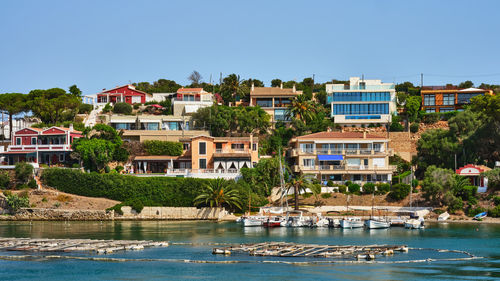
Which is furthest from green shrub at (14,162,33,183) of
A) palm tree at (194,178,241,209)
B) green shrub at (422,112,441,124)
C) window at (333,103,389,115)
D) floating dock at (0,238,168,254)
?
green shrub at (422,112,441,124)

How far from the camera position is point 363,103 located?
342ft

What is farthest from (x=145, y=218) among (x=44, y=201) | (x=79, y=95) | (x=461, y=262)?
(x=79, y=95)

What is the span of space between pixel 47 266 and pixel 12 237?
53.5 feet

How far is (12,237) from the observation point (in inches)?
2504

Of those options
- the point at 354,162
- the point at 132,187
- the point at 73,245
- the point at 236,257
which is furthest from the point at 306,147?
the point at 73,245

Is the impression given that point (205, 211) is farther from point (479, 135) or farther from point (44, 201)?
point (479, 135)

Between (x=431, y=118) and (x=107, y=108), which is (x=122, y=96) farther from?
(x=431, y=118)

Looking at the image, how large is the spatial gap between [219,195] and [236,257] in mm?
26653

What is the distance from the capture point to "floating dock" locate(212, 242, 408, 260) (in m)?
51.5

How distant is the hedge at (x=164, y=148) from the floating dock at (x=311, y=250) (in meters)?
37.1

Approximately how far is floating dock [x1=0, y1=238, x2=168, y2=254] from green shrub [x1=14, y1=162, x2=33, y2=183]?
23.2 m

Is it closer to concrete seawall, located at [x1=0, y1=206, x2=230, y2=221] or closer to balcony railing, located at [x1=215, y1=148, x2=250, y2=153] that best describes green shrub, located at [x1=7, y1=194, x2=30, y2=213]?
concrete seawall, located at [x1=0, y1=206, x2=230, y2=221]

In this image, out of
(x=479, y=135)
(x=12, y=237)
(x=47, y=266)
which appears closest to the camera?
(x=47, y=266)

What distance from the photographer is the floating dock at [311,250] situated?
169ft
